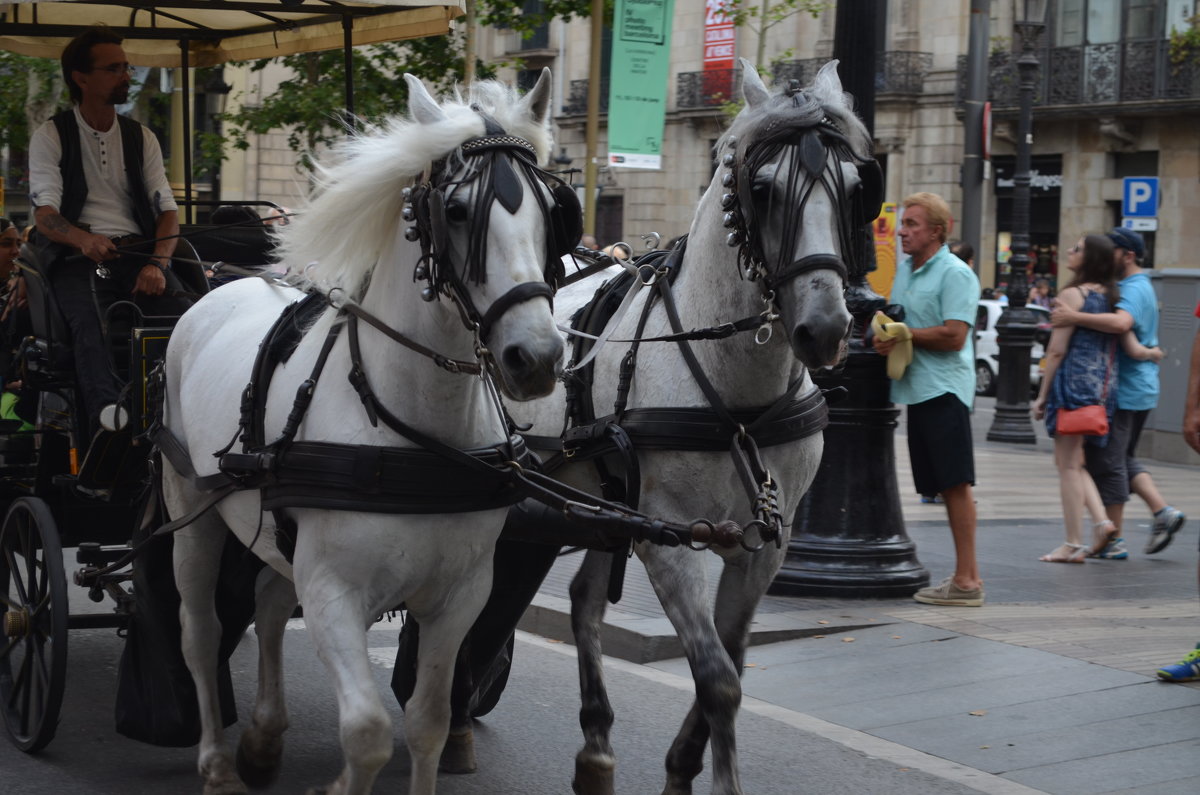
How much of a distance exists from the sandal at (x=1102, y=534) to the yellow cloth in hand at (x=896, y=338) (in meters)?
2.96

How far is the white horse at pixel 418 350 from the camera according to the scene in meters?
3.51

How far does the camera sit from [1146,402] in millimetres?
10211

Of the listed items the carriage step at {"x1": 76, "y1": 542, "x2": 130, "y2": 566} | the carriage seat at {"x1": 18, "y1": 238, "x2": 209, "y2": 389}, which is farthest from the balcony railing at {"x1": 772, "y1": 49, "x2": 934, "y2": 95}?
the carriage step at {"x1": 76, "y1": 542, "x2": 130, "y2": 566}

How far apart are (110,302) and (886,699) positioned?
3617 millimetres

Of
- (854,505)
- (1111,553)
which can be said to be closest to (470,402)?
(854,505)

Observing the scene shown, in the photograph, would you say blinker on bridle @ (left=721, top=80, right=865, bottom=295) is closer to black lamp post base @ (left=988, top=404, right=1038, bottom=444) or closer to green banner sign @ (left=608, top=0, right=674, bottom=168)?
green banner sign @ (left=608, top=0, right=674, bottom=168)

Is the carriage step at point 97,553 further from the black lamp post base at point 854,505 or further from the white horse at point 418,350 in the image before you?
the black lamp post base at point 854,505

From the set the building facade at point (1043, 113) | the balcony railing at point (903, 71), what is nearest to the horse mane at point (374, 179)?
the building facade at point (1043, 113)

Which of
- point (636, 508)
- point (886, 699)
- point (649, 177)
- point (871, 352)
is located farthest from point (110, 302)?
point (649, 177)

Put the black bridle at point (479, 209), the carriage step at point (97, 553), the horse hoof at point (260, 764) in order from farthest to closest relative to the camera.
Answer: the carriage step at point (97, 553), the horse hoof at point (260, 764), the black bridle at point (479, 209)

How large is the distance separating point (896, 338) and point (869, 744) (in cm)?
259

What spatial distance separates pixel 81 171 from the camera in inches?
234

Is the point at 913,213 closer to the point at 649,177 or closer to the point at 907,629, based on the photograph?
the point at 907,629

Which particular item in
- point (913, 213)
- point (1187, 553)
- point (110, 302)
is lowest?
point (1187, 553)
